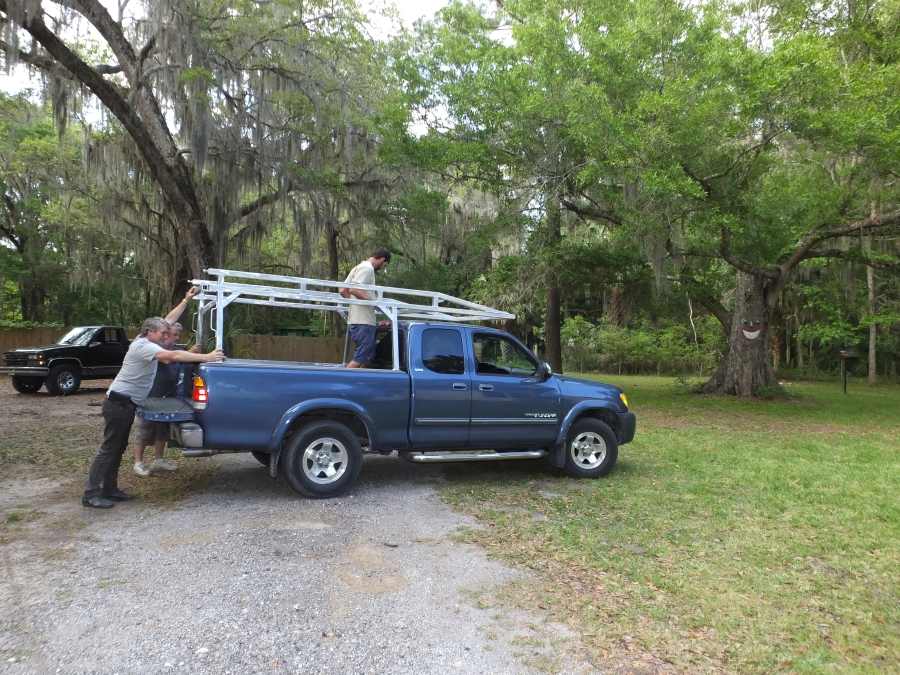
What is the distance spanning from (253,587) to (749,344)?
16.5 metres

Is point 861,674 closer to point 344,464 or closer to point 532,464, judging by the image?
point 344,464

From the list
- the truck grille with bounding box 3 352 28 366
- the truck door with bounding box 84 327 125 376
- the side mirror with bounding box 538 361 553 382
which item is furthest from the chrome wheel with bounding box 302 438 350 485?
the truck grille with bounding box 3 352 28 366

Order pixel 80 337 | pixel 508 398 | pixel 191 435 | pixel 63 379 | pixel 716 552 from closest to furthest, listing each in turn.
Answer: pixel 716 552
pixel 191 435
pixel 508 398
pixel 63 379
pixel 80 337

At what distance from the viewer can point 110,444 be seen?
5.52 meters

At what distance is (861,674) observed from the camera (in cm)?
299

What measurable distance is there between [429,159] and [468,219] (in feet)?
29.3

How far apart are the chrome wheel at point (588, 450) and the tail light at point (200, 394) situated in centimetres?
396

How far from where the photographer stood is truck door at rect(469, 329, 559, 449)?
6605 millimetres

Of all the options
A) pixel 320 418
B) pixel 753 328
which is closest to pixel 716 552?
pixel 320 418

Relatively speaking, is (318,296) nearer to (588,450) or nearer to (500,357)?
(500,357)

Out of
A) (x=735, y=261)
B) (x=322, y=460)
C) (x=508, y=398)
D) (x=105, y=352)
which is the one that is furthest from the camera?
(x=105, y=352)

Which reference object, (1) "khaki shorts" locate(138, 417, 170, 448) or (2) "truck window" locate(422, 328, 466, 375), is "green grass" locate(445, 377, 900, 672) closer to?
(2) "truck window" locate(422, 328, 466, 375)

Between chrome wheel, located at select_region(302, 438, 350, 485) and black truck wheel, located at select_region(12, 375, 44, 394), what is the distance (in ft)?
39.7

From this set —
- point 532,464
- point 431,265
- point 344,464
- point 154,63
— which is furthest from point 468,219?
point 344,464
